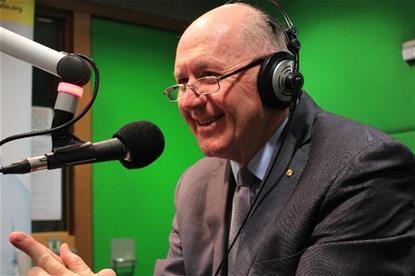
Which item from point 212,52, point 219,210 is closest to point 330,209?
point 219,210

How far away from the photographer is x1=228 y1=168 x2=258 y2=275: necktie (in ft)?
3.99

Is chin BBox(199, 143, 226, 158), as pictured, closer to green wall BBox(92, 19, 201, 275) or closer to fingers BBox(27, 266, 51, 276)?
fingers BBox(27, 266, 51, 276)

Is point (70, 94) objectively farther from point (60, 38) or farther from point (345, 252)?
point (60, 38)

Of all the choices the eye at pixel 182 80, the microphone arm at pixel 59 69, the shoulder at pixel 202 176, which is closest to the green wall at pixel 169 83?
the shoulder at pixel 202 176

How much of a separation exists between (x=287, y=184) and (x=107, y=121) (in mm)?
1495

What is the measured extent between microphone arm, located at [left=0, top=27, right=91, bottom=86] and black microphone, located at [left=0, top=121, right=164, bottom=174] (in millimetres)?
105

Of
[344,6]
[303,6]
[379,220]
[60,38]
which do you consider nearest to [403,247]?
[379,220]

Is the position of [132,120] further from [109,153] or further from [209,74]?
[109,153]

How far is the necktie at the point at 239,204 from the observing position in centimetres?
122

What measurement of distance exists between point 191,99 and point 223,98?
9 cm

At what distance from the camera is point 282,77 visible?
1.16 meters

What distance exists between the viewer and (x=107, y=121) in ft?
8.07

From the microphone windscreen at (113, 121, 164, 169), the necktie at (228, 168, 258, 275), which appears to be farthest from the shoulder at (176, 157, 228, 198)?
the microphone windscreen at (113, 121, 164, 169)

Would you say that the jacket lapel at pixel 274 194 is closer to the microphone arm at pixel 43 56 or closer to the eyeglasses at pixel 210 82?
the eyeglasses at pixel 210 82
